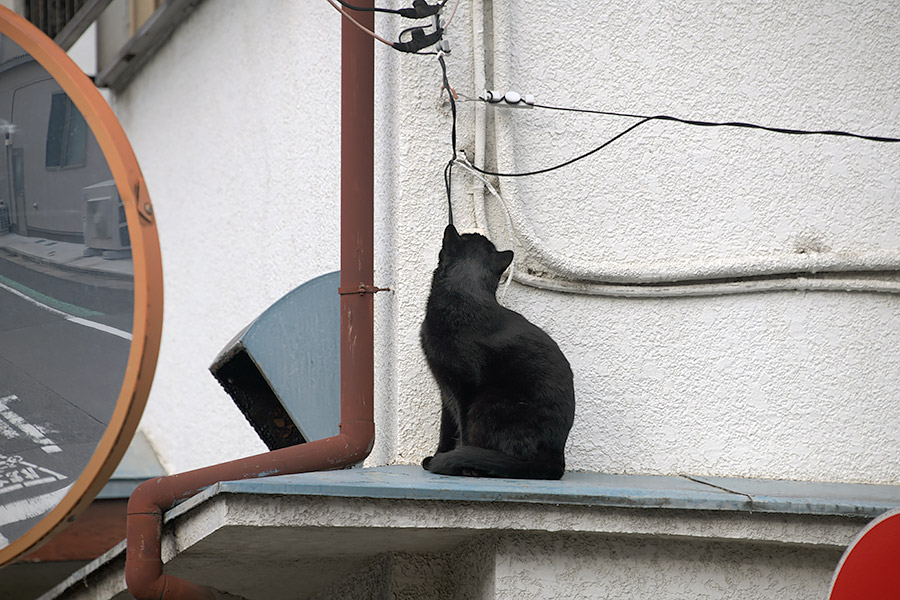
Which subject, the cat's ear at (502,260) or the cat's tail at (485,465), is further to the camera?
the cat's ear at (502,260)

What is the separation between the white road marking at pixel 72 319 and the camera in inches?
100

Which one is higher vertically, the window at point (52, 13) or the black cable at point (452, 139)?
the window at point (52, 13)

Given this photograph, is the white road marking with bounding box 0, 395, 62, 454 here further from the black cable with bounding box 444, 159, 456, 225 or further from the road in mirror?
the black cable with bounding box 444, 159, 456, 225

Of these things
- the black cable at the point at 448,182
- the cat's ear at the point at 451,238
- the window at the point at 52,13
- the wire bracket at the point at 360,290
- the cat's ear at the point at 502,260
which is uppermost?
the window at the point at 52,13

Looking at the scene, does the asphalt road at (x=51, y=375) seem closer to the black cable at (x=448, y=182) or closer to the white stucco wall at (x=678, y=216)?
the white stucco wall at (x=678, y=216)

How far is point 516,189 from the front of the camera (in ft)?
11.2

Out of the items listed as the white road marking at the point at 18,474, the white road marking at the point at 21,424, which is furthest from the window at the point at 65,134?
the white road marking at the point at 18,474

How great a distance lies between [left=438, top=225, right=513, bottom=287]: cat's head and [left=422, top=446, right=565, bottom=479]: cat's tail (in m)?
0.55

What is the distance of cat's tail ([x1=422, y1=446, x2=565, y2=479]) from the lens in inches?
110

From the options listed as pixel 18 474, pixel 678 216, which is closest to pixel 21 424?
pixel 18 474

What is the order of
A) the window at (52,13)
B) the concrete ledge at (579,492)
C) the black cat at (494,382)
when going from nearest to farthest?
the concrete ledge at (579,492)
the black cat at (494,382)
the window at (52,13)

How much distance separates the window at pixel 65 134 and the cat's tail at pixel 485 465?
124 centimetres

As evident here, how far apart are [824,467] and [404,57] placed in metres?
1.95

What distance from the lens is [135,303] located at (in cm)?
248
